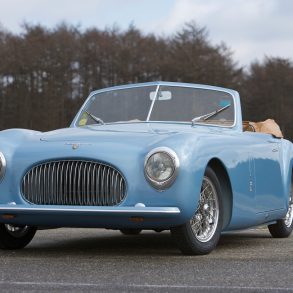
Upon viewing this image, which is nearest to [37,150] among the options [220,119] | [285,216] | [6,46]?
[220,119]

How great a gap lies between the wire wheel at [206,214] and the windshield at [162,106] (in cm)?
115

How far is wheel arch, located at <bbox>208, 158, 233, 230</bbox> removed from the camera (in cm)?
618

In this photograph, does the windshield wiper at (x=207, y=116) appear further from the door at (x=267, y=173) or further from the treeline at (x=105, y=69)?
the treeline at (x=105, y=69)

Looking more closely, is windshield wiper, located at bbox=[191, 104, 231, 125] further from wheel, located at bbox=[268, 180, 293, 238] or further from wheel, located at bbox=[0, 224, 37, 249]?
wheel, located at bbox=[0, 224, 37, 249]

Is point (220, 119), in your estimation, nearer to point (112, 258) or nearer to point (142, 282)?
point (112, 258)

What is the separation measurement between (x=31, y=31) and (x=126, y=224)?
5924cm

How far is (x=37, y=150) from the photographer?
5.86 metres

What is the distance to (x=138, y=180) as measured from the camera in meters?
5.53

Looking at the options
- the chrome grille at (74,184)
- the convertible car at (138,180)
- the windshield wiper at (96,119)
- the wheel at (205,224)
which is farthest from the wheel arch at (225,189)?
the windshield wiper at (96,119)

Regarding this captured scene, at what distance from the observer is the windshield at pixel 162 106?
7.07 metres

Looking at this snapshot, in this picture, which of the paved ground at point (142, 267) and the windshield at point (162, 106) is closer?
the paved ground at point (142, 267)

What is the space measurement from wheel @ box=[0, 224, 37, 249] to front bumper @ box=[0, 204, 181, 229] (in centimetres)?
62

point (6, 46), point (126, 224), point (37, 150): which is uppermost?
point (6, 46)

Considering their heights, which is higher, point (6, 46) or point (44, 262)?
point (6, 46)
